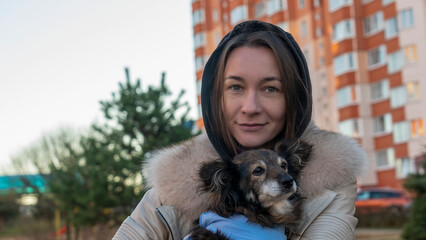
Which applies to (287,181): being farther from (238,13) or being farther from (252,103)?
(238,13)

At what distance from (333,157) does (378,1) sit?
157 feet

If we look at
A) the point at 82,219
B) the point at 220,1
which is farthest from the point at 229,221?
the point at 220,1

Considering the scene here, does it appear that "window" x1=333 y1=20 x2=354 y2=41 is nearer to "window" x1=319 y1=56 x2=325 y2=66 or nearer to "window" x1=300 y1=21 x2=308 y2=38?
"window" x1=319 y1=56 x2=325 y2=66

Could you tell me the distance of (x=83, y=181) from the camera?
18.6 metres

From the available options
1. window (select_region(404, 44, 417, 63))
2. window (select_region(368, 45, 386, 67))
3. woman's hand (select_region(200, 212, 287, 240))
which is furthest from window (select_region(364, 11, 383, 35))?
woman's hand (select_region(200, 212, 287, 240))

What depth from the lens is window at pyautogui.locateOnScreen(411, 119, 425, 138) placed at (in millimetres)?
43406

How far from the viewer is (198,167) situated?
4027 mm

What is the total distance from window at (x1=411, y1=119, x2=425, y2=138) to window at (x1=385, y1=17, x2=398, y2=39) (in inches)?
281

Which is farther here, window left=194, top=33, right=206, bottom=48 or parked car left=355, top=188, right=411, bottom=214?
window left=194, top=33, right=206, bottom=48

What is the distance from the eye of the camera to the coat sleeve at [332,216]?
3492 millimetres

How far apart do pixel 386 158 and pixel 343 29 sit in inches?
456

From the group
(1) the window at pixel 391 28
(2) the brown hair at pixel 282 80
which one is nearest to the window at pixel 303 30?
(1) the window at pixel 391 28

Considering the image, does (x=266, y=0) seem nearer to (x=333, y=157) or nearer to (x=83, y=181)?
(x=83, y=181)

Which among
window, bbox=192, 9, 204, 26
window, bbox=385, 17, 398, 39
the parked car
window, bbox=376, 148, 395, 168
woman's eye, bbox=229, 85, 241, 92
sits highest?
window, bbox=192, 9, 204, 26
